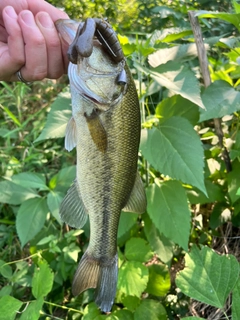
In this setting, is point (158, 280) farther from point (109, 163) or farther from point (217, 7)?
point (217, 7)

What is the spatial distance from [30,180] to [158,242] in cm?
70

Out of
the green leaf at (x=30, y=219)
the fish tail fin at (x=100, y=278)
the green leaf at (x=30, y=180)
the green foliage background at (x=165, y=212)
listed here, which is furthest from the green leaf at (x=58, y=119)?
the fish tail fin at (x=100, y=278)

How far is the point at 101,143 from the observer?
124 cm

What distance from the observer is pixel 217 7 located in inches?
142

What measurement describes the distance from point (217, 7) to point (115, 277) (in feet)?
9.63

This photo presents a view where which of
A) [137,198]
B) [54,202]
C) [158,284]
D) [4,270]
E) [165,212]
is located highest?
[137,198]

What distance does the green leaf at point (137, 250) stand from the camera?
1835mm

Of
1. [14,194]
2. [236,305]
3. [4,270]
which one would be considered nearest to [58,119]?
[14,194]

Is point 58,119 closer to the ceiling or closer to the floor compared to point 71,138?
closer to the floor

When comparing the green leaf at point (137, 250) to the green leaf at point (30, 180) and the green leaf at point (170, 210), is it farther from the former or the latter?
the green leaf at point (30, 180)

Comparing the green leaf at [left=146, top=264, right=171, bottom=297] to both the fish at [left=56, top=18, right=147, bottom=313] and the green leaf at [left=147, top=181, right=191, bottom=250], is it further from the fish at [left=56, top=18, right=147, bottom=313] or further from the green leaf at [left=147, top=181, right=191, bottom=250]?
the fish at [left=56, top=18, right=147, bottom=313]

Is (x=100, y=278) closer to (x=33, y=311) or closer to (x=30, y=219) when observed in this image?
(x=33, y=311)

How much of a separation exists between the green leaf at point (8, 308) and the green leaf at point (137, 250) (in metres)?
0.52

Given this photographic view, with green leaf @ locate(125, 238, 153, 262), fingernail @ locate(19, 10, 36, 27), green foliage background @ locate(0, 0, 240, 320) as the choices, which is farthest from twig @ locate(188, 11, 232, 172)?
fingernail @ locate(19, 10, 36, 27)
